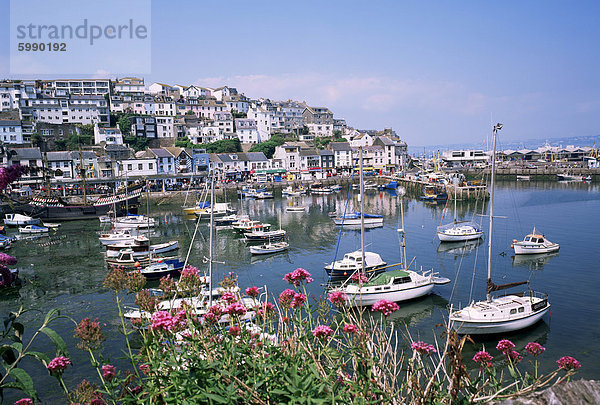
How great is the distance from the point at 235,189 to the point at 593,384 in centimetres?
6743

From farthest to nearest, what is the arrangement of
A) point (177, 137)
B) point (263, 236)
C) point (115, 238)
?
point (177, 137)
point (263, 236)
point (115, 238)

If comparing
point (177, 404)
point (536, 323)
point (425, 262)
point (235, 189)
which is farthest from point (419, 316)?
point (235, 189)

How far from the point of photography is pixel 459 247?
3127 centimetres

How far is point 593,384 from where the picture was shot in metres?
2.02

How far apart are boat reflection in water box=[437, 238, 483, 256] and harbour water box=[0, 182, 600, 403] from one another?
14cm

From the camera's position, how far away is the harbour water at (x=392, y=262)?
16188mm

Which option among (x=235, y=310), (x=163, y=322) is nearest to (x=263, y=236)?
(x=235, y=310)

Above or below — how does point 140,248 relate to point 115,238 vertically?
above

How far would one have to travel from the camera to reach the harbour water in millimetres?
16188

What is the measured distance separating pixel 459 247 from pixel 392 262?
7.49 m

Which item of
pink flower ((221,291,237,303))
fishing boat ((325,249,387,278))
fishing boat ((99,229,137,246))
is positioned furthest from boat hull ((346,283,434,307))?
fishing boat ((99,229,137,246))

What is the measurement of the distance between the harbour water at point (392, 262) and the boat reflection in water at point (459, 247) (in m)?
0.14

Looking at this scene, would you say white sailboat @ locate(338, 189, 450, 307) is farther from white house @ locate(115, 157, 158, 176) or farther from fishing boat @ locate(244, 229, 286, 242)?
white house @ locate(115, 157, 158, 176)

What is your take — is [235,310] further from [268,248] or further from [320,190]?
[320,190]
